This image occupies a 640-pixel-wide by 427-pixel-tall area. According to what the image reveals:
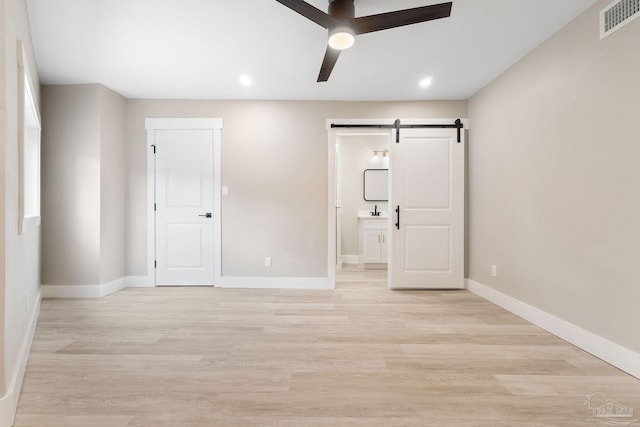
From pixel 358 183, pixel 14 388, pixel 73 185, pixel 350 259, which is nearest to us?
pixel 14 388

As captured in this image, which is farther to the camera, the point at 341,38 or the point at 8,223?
the point at 341,38

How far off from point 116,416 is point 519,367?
94.6 inches

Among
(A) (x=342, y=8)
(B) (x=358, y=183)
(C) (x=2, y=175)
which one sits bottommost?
(C) (x=2, y=175)

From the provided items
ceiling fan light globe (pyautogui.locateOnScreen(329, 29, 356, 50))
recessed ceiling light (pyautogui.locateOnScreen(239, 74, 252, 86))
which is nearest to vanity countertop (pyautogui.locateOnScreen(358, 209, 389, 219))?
recessed ceiling light (pyautogui.locateOnScreen(239, 74, 252, 86))

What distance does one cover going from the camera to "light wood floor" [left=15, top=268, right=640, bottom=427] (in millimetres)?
1614

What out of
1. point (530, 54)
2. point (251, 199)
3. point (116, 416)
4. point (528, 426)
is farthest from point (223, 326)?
point (530, 54)

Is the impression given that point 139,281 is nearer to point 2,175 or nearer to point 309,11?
point 2,175

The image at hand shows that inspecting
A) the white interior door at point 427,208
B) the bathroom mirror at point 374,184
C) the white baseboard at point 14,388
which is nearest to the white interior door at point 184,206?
the white baseboard at point 14,388

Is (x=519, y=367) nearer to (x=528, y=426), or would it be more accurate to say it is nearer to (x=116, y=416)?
(x=528, y=426)

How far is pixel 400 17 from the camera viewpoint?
2080 mm

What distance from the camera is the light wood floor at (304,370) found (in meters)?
1.61

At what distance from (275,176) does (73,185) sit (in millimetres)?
2399

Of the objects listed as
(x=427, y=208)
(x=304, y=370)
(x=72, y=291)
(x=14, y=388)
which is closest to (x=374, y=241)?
(x=427, y=208)

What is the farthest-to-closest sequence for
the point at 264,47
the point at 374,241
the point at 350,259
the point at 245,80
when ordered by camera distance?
the point at 350,259
the point at 374,241
the point at 245,80
the point at 264,47
